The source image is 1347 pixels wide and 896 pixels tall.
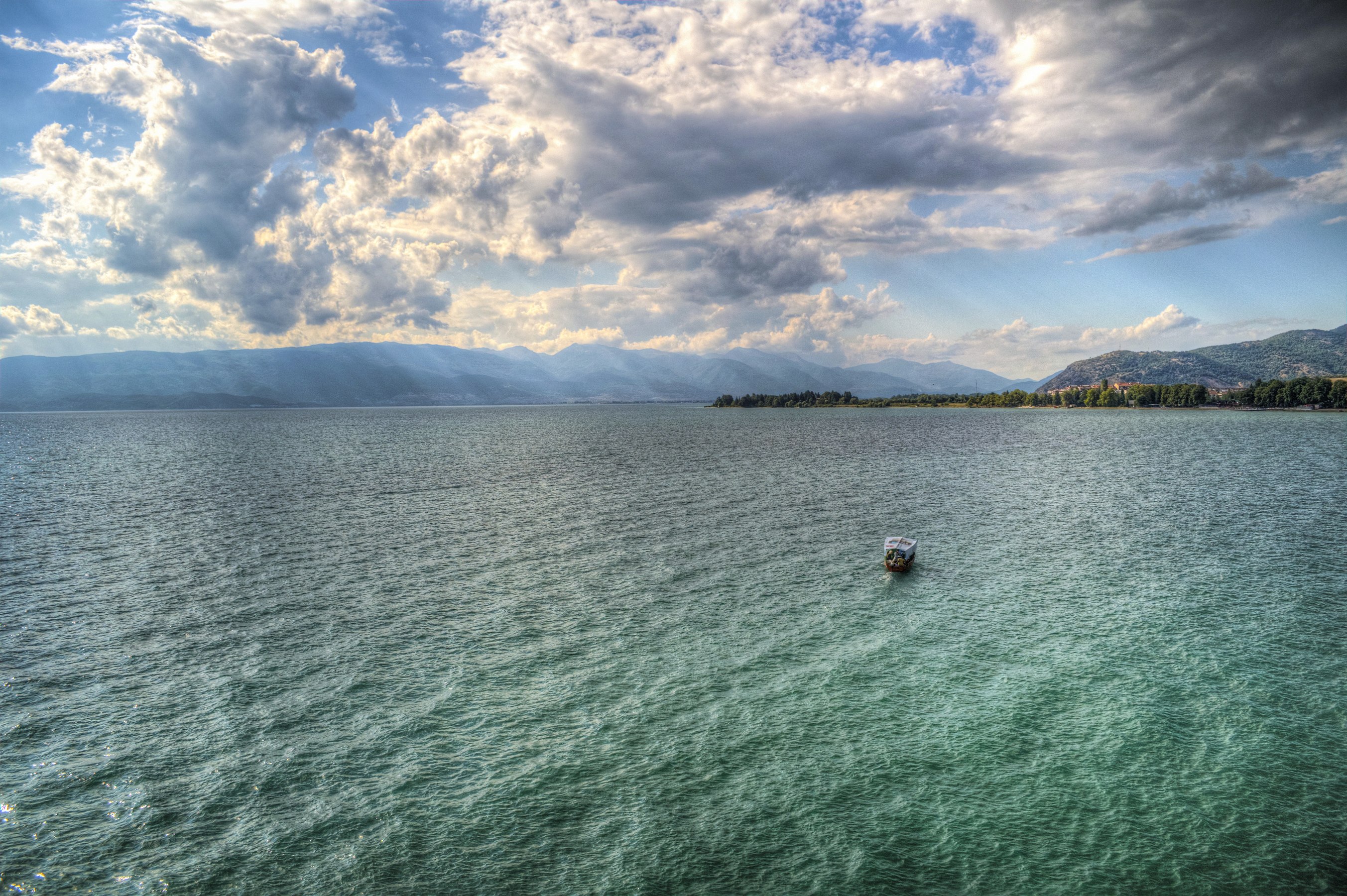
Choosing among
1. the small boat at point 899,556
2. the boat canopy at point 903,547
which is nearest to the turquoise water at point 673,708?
the small boat at point 899,556

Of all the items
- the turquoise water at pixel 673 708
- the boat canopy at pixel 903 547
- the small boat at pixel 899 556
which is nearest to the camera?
the turquoise water at pixel 673 708

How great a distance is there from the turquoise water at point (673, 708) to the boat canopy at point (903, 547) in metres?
2.22

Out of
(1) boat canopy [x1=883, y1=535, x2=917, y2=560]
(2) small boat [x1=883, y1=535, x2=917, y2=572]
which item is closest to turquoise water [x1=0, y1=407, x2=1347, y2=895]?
(2) small boat [x1=883, y1=535, x2=917, y2=572]

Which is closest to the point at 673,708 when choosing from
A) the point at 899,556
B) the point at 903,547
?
the point at 899,556

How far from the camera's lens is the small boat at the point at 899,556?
161 ft

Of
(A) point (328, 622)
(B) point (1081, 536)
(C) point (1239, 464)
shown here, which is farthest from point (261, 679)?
(C) point (1239, 464)

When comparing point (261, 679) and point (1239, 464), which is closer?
point (261, 679)

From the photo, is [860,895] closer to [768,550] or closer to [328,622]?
[328,622]

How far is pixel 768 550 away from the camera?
55688 mm

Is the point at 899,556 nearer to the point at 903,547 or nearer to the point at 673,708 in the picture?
the point at 903,547

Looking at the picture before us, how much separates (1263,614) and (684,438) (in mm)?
154101

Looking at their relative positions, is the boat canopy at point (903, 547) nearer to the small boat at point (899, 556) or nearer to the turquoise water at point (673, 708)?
the small boat at point (899, 556)

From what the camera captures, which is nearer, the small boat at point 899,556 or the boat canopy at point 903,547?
the small boat at point 899,556

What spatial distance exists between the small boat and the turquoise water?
169 centimetres
